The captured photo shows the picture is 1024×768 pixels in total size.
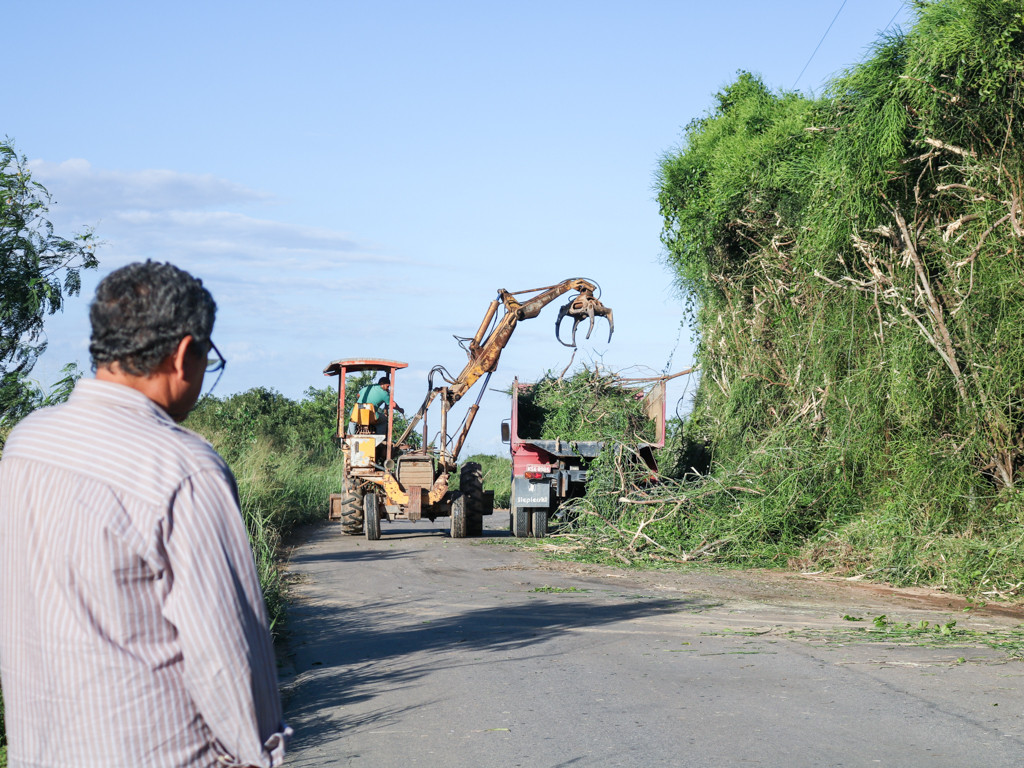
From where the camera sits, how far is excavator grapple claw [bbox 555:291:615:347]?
63.9ft

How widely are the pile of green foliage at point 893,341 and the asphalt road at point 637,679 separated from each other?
154 centimetres

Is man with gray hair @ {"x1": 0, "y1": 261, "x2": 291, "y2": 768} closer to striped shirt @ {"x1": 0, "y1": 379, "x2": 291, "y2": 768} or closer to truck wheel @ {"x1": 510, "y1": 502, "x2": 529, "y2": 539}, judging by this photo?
striped shirt @ {"x1": 0, "y1": 379, "x2": 291, "y2": 768}

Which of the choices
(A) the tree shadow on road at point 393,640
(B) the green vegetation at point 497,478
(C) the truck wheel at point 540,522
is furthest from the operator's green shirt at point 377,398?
(B) the green vegetation at point 497,478

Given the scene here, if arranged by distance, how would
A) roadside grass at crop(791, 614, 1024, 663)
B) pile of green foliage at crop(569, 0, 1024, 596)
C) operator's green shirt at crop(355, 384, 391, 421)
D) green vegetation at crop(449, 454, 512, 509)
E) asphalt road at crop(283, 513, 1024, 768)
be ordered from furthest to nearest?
green vegetation at crop(449, 454, 512, 509)
operator's green shirt at crop(355, 384, 391, 421)
pile of green foliage at crop(569, 0, 1024, 596)
roadside grass at crop(791, 614, 1024, 663)
asphalt road at crop(283, 513, 1024, 768)

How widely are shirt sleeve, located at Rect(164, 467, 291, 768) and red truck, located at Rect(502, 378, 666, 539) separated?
16.5 metres

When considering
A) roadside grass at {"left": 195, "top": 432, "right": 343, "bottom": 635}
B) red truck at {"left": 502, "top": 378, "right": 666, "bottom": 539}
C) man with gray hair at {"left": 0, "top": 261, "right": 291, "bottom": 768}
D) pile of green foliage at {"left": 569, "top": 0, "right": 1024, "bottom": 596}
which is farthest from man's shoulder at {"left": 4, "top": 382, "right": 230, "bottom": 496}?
red truck at {"left": 502, "top": 378, "right": 666, "bottom": 539}

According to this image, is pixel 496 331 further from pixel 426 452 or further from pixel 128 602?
pixel 128 602

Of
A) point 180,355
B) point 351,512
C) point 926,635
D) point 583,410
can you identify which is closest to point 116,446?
point 180,355

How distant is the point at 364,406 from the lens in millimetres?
20062

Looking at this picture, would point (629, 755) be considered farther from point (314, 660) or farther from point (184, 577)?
point (184, 577)

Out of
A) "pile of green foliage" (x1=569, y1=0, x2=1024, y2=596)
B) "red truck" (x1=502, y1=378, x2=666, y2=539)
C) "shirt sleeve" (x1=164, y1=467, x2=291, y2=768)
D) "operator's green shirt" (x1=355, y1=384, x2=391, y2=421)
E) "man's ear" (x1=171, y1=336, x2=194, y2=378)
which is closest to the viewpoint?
"shirt sleeve" (x1=164, y1=467, x2=291, y2=768)

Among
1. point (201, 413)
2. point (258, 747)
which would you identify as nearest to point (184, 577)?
point (258, 747)

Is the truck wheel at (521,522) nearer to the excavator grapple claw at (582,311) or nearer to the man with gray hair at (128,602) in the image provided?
the excavator grapple claw at (582,311)

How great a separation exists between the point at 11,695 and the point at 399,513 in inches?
673
